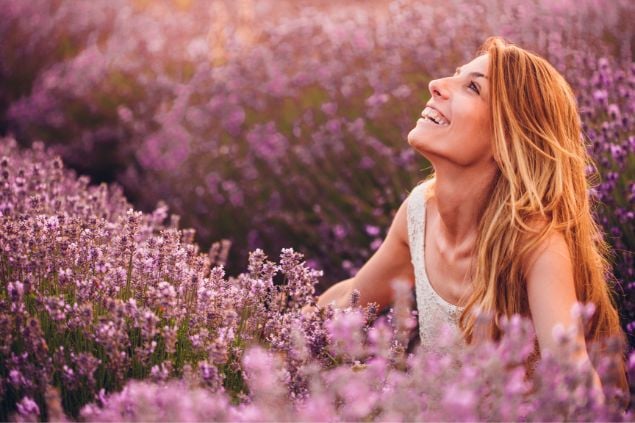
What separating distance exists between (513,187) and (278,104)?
304 cm

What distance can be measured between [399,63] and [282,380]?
3.30 meters

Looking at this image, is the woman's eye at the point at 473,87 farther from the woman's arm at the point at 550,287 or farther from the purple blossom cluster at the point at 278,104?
the purple blossom cluster at the point at 278,104

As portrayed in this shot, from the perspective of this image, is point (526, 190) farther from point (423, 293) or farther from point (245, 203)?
point (245, 203)

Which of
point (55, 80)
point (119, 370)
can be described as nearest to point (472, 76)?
point (119, 370)

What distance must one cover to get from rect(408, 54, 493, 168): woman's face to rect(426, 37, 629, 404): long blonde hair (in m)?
0.04

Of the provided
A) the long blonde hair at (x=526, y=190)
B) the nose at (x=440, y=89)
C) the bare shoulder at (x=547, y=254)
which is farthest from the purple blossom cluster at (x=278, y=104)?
the nose at (x=440, y=89)

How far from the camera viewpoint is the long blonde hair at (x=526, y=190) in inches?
95.7

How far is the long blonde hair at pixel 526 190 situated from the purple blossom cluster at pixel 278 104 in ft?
2.52

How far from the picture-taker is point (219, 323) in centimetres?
223

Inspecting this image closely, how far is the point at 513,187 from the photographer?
2420mm

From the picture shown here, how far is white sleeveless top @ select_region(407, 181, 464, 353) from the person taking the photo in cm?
277

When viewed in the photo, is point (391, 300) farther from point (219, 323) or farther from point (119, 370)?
point (119, 370)

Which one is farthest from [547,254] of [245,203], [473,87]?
[245,203]

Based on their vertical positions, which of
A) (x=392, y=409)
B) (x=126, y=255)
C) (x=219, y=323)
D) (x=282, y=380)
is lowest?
(x=392, y=409)
